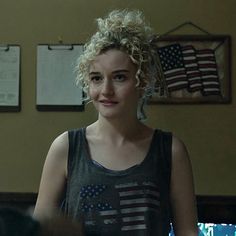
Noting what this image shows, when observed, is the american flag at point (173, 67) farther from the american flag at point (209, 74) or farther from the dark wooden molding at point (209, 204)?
the dark wooden molding at point (209, 204)

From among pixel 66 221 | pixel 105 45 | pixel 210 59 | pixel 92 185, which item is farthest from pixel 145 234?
pixel 210 59

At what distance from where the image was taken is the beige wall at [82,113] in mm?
2135

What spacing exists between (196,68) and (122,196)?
4.15 feet

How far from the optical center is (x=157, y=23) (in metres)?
2.13

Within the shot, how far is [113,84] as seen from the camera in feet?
3.28

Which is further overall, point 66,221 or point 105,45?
point 105,45

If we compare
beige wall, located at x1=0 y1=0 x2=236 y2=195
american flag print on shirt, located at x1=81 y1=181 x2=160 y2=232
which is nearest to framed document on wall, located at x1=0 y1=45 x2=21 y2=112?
beige wall, located at x1=0 y1=0 x2=236 y2=195

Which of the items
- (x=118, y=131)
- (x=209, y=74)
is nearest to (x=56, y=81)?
(x=209, y=74)

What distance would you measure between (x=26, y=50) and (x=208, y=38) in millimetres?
697

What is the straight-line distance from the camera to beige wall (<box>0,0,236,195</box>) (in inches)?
84.0

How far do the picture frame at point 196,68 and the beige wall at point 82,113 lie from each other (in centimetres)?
3

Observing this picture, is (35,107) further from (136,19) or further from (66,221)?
(66,221)

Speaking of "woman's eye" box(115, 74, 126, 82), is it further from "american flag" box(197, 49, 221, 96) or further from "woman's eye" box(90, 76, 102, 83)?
"american flag" box(197, 49, 221, 96)

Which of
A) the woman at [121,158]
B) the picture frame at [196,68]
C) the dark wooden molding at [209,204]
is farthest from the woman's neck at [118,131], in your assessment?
the picture frame at [196,68]
